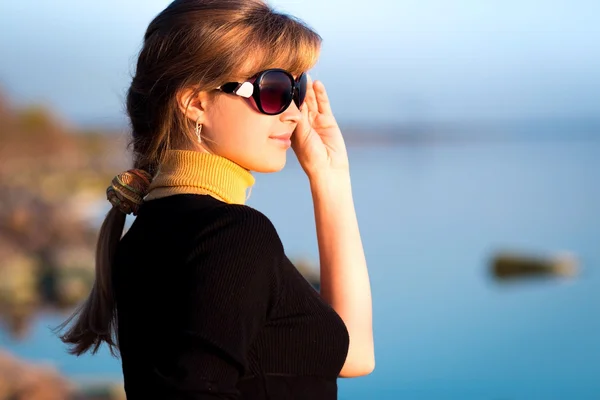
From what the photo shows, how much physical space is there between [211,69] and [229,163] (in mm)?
225

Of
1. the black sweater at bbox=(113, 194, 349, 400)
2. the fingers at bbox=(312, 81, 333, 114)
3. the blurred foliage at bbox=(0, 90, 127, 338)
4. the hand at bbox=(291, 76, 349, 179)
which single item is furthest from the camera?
the blurred foliage at bbox=(0, 90, 127, 338)

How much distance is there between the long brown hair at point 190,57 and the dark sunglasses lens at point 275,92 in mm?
32

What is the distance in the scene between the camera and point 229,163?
2.07 m

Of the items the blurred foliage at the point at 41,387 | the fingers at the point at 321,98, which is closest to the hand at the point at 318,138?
the fingers at the point at 321,98

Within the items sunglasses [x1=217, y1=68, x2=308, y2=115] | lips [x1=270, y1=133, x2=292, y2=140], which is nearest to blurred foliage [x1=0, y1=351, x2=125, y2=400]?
lips [x1=270, y1=133, x2=292, y2=140]

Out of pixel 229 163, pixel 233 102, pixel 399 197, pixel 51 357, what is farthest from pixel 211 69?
pixel 399 197

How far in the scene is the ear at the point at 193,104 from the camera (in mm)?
2080

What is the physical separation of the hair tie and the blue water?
3.05 meters

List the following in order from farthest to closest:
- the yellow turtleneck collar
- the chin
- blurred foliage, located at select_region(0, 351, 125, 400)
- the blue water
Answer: the blue water < blurred foliage, located at select_region(0, 351, 125, 400) < the chin < the yellow turtleneck collar

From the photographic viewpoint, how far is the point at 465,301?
15484mm

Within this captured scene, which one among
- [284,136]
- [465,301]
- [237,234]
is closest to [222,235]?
[237,234]

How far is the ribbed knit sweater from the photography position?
175 cm

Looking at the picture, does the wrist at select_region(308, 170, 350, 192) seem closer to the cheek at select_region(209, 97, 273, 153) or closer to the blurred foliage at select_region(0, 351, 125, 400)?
the cheek at select_region(209, 97, 273, 153)

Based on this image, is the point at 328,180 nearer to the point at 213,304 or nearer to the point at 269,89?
the point at 269,89
